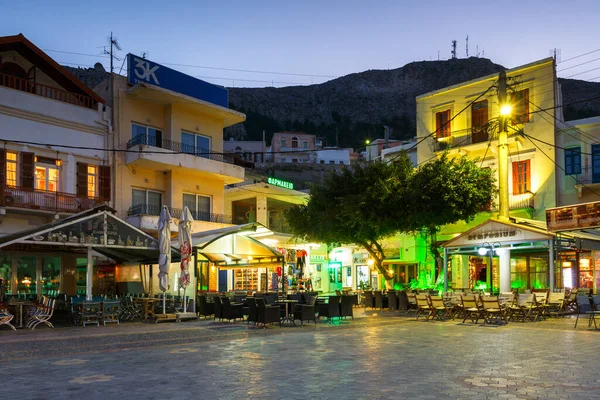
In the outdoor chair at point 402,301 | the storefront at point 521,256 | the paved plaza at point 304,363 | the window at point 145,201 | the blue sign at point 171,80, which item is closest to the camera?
the paved plaza at point 304,363

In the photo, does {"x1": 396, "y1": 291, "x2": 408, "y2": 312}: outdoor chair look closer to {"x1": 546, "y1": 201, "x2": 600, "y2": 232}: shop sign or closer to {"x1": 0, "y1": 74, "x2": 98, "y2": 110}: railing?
{"x1": 546, "y1": 201, "x2": 600, "y2": 232}: shop sign

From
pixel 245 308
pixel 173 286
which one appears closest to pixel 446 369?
pixel 245 308

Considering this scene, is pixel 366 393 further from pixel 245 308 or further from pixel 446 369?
pixel 245 308

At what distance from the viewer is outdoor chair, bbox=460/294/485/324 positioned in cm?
1786

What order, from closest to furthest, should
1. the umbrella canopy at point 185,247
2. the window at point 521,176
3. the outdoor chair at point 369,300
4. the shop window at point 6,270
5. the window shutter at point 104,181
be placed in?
the umbrella canopy at point 185,247
the shop window at point 6,270
the outdoor chair at point 369,300
the window shutter at point 104,181
the window at point 521,176

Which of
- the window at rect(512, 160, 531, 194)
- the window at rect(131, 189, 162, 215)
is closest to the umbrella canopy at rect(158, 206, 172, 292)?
the window at rect(131, 189, 162, 215)

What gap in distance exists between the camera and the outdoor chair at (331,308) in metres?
19.0

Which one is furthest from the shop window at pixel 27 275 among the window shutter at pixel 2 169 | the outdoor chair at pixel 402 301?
the outdoor chair at pixel 402 301

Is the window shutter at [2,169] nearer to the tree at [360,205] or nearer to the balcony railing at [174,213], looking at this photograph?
the balcony railing at [174,213]

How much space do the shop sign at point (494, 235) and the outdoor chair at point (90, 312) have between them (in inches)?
533

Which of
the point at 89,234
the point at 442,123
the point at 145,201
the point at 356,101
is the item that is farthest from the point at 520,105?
the point at 356,101

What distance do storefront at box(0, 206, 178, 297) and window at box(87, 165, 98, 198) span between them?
2821mm

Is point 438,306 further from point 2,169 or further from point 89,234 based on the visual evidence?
point 2,169

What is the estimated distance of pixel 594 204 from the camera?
1814cm
